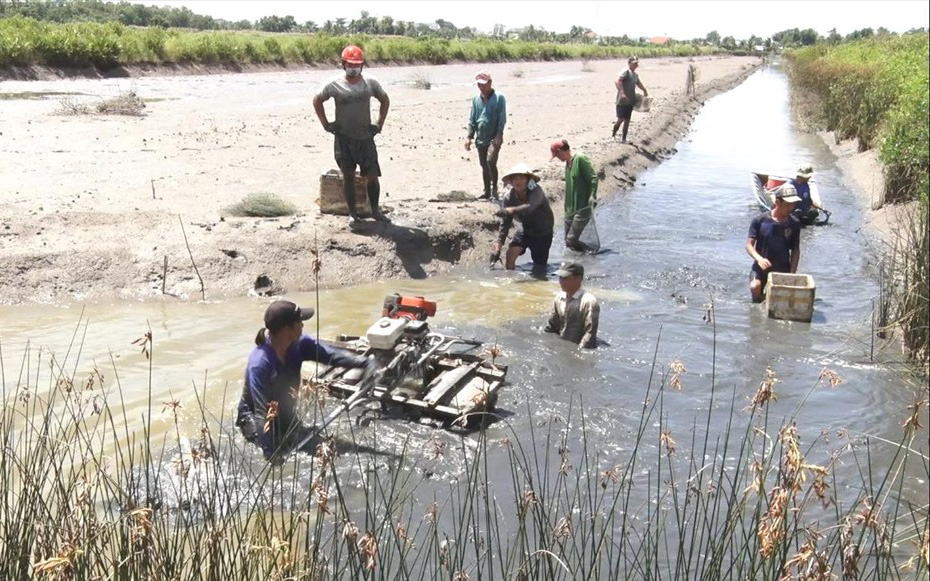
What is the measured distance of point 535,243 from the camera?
10.5 m

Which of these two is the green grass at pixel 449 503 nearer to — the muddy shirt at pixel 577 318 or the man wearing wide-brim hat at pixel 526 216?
the muddy shirt at pixel 577 318

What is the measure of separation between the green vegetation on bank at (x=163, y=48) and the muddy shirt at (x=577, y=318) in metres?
25.9

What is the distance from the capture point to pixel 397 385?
6.05m

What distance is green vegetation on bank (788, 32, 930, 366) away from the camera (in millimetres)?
7113

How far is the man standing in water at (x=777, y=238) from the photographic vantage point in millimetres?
8859

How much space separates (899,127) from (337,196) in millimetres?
7951

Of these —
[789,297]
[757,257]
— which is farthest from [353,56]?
[789,297]

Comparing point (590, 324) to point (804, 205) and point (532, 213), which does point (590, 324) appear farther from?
point (804, 205)

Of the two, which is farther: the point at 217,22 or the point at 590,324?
the point at 217,22

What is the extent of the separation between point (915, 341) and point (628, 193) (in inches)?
378

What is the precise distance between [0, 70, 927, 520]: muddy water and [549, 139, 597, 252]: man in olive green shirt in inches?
22.7

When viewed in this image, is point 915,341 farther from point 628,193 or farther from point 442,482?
point 628,193

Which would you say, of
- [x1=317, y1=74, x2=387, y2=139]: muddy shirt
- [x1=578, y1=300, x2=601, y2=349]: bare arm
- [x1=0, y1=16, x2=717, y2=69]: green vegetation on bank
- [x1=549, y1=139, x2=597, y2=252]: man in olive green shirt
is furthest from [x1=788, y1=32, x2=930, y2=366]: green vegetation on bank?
[x1=0, y1=16, x2=717, y2=69]: green vegetation on bank

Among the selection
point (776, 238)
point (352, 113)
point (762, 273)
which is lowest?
point (762, 273)
